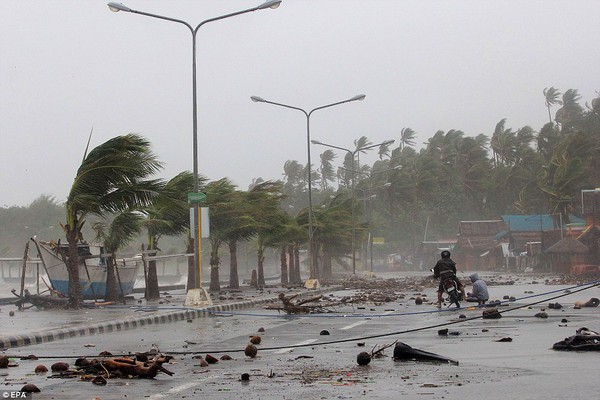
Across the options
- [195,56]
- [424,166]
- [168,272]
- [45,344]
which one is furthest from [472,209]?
[45,344]

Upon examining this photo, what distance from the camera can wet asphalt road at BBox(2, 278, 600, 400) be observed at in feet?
28.5

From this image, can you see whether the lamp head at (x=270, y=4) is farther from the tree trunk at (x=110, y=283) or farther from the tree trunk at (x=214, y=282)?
the tree trunk at (x=214, y=282)

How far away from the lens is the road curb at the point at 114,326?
16.5 metres

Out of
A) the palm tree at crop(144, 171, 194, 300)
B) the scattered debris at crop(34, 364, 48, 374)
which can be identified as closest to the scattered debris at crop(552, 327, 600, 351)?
the scattered debris at crop(34, 364, 48, 374)

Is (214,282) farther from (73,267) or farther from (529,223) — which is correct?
(529,223)

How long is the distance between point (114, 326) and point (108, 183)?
8455mm

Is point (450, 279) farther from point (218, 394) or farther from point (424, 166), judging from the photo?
point (424, 166)

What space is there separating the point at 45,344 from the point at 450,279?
12.2m

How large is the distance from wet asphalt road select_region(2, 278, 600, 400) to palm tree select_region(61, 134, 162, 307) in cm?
930

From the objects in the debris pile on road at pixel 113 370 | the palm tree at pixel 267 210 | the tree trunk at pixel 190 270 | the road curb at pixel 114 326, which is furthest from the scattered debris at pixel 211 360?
the palm tree at pixel 267 210

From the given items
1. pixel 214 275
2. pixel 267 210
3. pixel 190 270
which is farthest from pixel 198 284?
pixel 267 210

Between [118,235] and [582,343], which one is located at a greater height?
[118,235]

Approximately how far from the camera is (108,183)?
28.2m

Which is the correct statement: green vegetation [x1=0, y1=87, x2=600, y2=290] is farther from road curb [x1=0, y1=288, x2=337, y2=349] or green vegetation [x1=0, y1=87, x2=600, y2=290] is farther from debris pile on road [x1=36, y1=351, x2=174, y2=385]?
debris pile on road [x1=36, y1=351, x2=174, y2=385]
